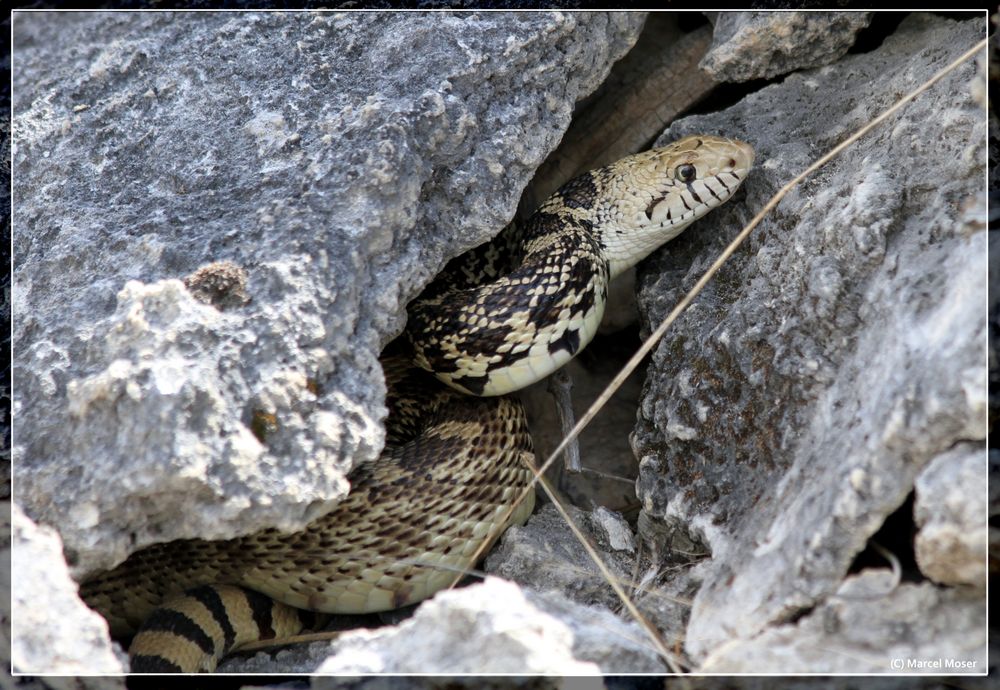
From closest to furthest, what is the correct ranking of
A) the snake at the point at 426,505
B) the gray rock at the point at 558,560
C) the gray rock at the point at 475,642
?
the gray rock at the point at 475,642, the gray rock at the point at 558,560, the snake at the point at 426,505

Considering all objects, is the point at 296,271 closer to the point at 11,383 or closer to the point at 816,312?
the point at 11,383

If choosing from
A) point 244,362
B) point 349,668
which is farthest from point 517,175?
point 349,668

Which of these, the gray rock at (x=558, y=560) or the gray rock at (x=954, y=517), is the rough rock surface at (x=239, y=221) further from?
the gray rock at (x=954, y=517)

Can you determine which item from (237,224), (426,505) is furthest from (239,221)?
(426,505)

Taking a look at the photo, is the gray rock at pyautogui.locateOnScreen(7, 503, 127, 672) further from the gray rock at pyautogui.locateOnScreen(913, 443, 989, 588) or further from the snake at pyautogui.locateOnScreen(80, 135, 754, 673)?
the gray rock at pyautogui.locateOnScreen(913, 443, 989, 588)

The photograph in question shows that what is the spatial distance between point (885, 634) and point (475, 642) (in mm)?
658

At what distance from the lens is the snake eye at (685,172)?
236cm

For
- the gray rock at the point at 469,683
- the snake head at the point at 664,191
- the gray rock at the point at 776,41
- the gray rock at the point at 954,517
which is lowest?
the gray rock at the point at 954,517

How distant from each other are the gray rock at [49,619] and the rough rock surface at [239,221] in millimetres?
51

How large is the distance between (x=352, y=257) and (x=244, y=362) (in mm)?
326

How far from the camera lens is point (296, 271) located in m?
1.78

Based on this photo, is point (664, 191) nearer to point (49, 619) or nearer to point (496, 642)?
point (496, 642)

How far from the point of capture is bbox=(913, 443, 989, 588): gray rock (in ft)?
4.29

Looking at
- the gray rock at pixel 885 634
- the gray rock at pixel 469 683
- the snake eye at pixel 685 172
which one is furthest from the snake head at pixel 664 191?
the gray rock at pixel 469 683
